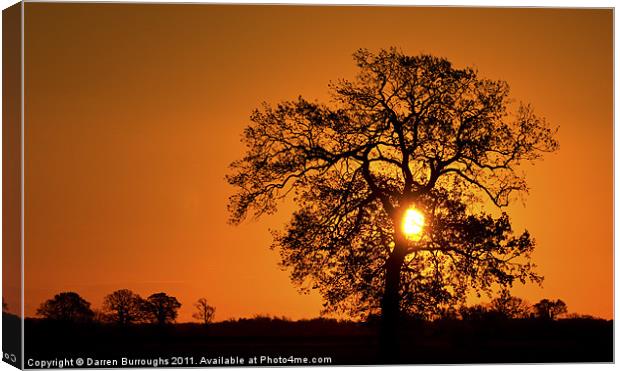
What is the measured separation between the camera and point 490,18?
58.9 ft

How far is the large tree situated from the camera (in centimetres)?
1775

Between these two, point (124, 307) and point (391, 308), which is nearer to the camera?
point (124, 307)

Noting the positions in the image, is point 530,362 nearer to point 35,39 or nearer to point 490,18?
point 490,18

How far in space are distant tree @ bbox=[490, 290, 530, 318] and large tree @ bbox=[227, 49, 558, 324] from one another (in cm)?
24

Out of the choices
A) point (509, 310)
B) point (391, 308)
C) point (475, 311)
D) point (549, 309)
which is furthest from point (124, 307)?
point (549, 309)

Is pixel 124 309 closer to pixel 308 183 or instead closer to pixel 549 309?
pixel 308 183

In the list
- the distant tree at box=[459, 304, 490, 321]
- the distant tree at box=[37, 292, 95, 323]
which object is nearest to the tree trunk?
the distant tree at box=[459, 304, 490, 321]

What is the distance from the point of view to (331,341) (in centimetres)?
1761

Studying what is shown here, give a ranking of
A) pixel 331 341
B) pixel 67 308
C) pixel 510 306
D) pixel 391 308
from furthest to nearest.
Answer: pixel 510 306 < pixel 391 308 < pixel 331 341 < pixel 67 308

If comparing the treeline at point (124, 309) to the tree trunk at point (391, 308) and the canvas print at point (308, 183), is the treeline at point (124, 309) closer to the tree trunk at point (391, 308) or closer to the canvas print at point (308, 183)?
the canvas print at point (308, 183)

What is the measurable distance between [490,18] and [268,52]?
3.29m

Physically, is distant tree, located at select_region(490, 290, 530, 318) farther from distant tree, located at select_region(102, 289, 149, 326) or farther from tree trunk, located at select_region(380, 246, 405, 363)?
distant tree, located at select_region(102, 289, 149, 326)

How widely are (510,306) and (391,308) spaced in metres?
1.75

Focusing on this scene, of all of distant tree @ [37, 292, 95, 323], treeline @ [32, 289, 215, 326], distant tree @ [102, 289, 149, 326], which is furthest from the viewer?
distant tree @ [102, 289, 149, 326]
